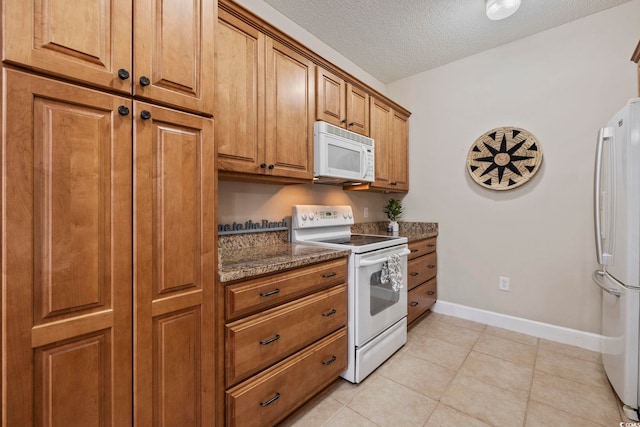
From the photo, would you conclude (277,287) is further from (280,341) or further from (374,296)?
(374,296)

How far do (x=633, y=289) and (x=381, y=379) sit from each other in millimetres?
1515

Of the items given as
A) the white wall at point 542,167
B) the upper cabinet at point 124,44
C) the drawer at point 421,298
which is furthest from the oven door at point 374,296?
the upper cabinet at point 124,44

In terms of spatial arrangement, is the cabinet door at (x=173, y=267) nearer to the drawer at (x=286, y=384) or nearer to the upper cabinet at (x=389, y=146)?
the drawer at (x=286, y=384)

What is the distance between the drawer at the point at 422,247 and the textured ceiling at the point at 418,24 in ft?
6.14

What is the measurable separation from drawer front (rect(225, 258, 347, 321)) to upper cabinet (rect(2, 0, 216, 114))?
0.78 m

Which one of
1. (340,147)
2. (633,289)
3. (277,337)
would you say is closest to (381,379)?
(277,337)

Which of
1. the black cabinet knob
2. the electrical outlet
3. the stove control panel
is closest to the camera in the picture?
the black cabinet knob

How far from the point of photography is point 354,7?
2121 millimetres

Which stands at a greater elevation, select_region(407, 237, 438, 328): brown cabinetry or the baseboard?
select_region(407, 237, 438, 328): brown cabinetry

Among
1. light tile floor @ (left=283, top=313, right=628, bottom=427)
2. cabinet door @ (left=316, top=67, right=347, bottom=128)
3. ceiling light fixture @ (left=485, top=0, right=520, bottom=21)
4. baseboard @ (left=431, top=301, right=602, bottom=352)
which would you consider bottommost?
light tile floor @ (left=283, top=313, right=628, bottom=427)

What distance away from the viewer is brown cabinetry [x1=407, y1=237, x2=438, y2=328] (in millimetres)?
2535

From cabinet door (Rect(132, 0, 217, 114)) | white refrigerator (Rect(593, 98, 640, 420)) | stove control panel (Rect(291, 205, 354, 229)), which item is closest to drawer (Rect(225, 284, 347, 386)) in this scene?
stove control panel (Rect(291, 205, 354, 229))

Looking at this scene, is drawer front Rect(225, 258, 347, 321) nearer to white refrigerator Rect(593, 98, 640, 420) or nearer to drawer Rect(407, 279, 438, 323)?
drawer Rect(407, 279, 438, 323)

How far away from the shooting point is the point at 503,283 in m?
2.67
